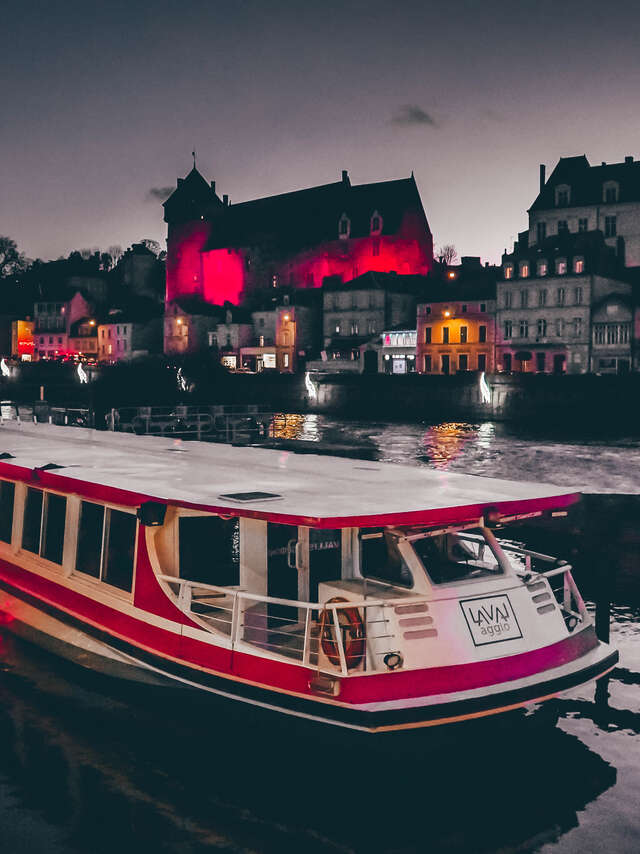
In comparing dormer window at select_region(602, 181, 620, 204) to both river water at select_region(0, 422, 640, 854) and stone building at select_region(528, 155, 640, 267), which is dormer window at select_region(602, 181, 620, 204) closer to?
stone building at select_region(528, 155, 640, 267)

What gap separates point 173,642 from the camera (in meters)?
8.73

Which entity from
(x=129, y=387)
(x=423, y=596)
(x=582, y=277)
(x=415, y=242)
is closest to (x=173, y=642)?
(x=423, y=596)

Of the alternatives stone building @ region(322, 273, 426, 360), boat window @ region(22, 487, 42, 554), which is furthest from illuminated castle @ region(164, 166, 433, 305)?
boat window @ region(22, 487, 42, 554)

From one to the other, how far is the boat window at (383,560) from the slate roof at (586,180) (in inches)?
3167

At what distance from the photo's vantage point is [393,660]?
23.9ft

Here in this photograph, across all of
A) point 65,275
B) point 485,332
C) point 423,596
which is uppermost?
point 65,275

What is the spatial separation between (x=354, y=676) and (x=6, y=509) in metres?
7.36

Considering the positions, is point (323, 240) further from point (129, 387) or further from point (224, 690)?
point (224, 690)

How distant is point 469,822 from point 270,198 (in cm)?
12073

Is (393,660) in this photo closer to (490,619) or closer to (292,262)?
(490,619)

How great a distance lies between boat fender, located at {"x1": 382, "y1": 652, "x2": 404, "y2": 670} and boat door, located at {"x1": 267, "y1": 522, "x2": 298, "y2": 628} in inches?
72.2

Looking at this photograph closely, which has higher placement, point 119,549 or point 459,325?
point 459,325

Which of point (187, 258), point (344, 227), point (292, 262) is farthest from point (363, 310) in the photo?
point (187, 258)

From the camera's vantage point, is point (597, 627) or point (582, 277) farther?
point (582, 277)
